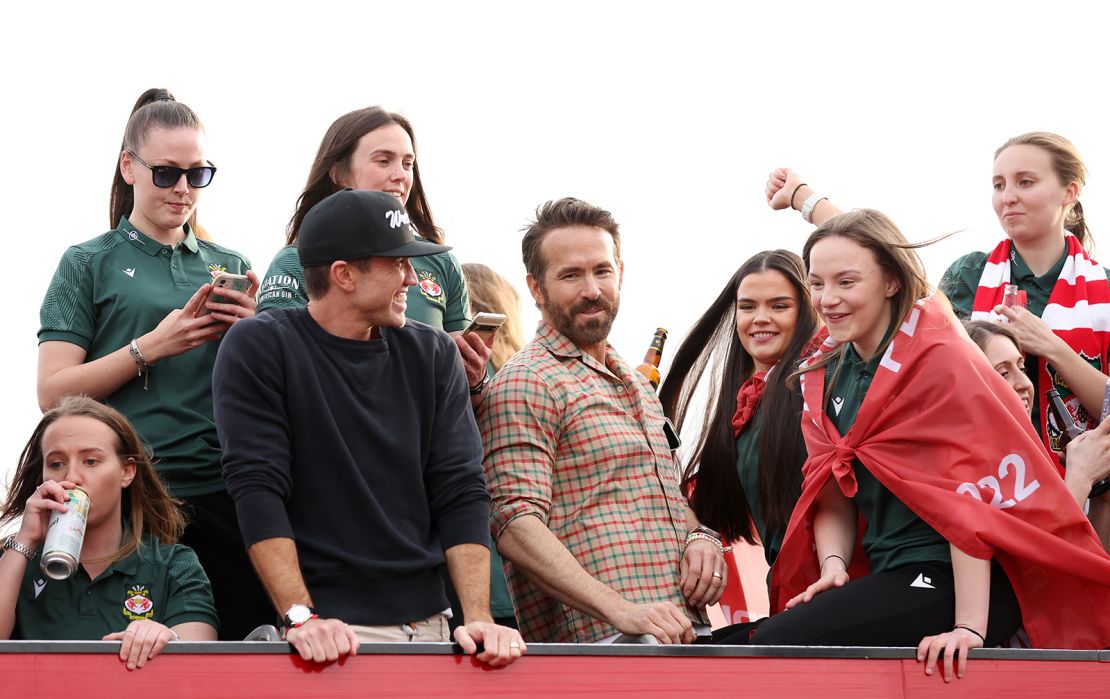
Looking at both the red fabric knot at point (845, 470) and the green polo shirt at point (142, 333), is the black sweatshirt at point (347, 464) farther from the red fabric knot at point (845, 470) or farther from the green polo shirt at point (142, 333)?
the red fabric knot at point (845, 470)

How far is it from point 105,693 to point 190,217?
1.99 m

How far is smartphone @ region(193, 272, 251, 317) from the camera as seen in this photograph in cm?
421

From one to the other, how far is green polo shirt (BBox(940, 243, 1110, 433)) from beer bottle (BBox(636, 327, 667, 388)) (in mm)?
1204

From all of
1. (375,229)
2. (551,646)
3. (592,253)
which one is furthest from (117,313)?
(551,646)

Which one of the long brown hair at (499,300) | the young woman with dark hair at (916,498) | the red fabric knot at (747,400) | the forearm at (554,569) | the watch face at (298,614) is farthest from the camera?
the long brown hair at (499,300)

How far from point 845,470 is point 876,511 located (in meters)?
0.16

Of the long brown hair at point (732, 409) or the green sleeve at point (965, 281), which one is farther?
the green sleeve at point (965, 281)

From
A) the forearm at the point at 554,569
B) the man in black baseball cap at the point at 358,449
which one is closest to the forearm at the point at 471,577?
the man in black baseball cap at the point at 358,449

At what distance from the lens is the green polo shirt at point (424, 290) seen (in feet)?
14.2

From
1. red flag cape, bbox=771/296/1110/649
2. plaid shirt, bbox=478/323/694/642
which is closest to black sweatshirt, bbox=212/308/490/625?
plaid shirt, bbox=478/323/694/642

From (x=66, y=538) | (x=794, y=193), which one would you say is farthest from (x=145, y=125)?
(x=794, y=193)

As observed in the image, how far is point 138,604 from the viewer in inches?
150

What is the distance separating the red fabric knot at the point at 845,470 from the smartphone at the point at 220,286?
1.89m

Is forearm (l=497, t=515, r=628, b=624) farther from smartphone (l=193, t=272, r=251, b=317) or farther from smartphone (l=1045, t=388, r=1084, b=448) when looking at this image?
smartphone (l=1045, t=388, r=1084, b=448)
